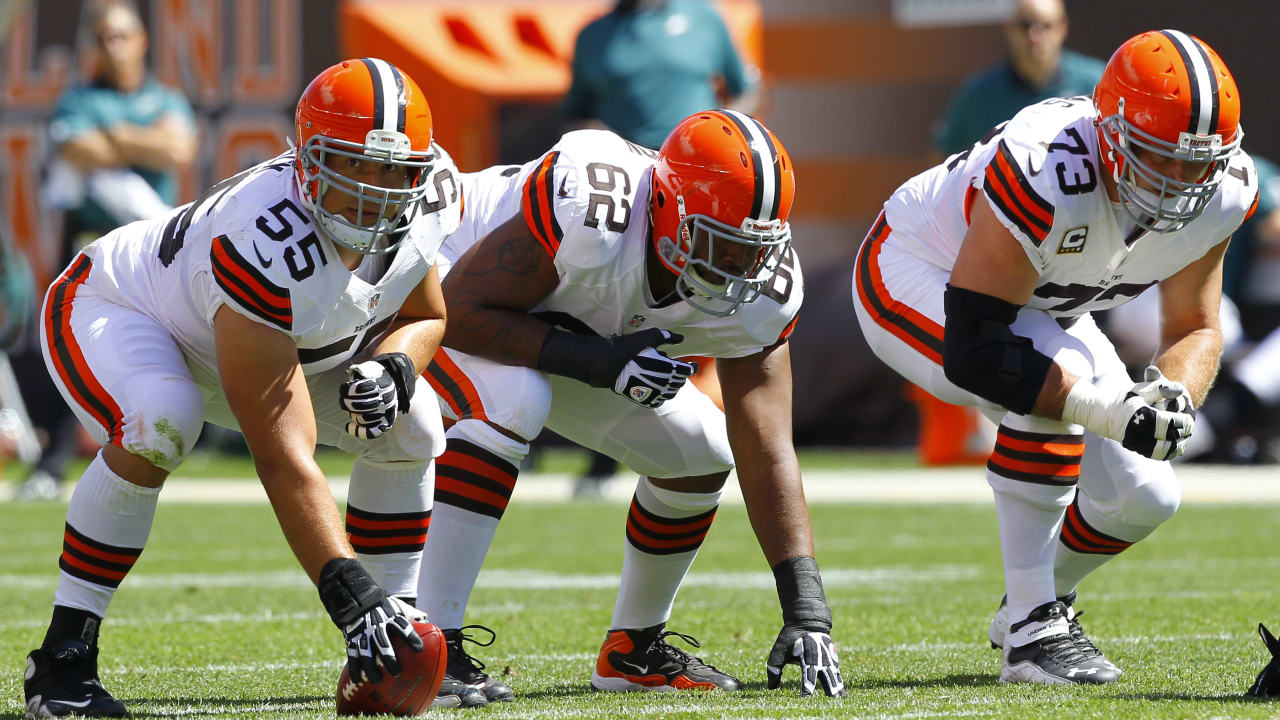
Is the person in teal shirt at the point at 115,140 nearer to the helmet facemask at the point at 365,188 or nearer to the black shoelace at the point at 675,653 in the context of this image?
the black shoelace at the point at 675,653

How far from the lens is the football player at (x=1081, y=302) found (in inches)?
147

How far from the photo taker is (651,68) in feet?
25.9

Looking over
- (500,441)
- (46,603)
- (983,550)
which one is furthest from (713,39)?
(500,441)

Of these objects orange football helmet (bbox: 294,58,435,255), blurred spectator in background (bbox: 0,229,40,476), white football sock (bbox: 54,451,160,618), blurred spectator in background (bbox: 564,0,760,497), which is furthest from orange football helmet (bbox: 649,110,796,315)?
blurred spectator in background (bbox: 0,229,40,476)

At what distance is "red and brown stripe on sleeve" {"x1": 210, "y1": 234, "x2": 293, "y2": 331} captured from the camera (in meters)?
3.40

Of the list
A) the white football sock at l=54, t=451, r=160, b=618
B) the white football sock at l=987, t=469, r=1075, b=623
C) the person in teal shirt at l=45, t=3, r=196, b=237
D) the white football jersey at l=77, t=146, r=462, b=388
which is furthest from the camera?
the person in teal shirt at l=45, t=3, r=196, b=237

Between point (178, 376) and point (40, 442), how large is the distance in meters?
8.30

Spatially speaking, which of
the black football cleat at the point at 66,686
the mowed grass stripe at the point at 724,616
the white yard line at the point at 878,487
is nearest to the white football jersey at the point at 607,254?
the mowed grass stripe at the point at 724,616

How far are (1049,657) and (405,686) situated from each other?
1426mm

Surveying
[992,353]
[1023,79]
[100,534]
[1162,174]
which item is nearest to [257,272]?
[100,534]

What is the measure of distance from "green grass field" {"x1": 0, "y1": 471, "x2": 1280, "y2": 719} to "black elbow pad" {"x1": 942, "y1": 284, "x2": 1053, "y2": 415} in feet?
2.09

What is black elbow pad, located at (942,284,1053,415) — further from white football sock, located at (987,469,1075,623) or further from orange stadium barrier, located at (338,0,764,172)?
orange stadium barrier, located at (338,0,764,172)

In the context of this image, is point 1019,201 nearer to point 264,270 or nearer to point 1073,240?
point 1073,240

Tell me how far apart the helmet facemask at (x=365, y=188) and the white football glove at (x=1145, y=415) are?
1.48 m
